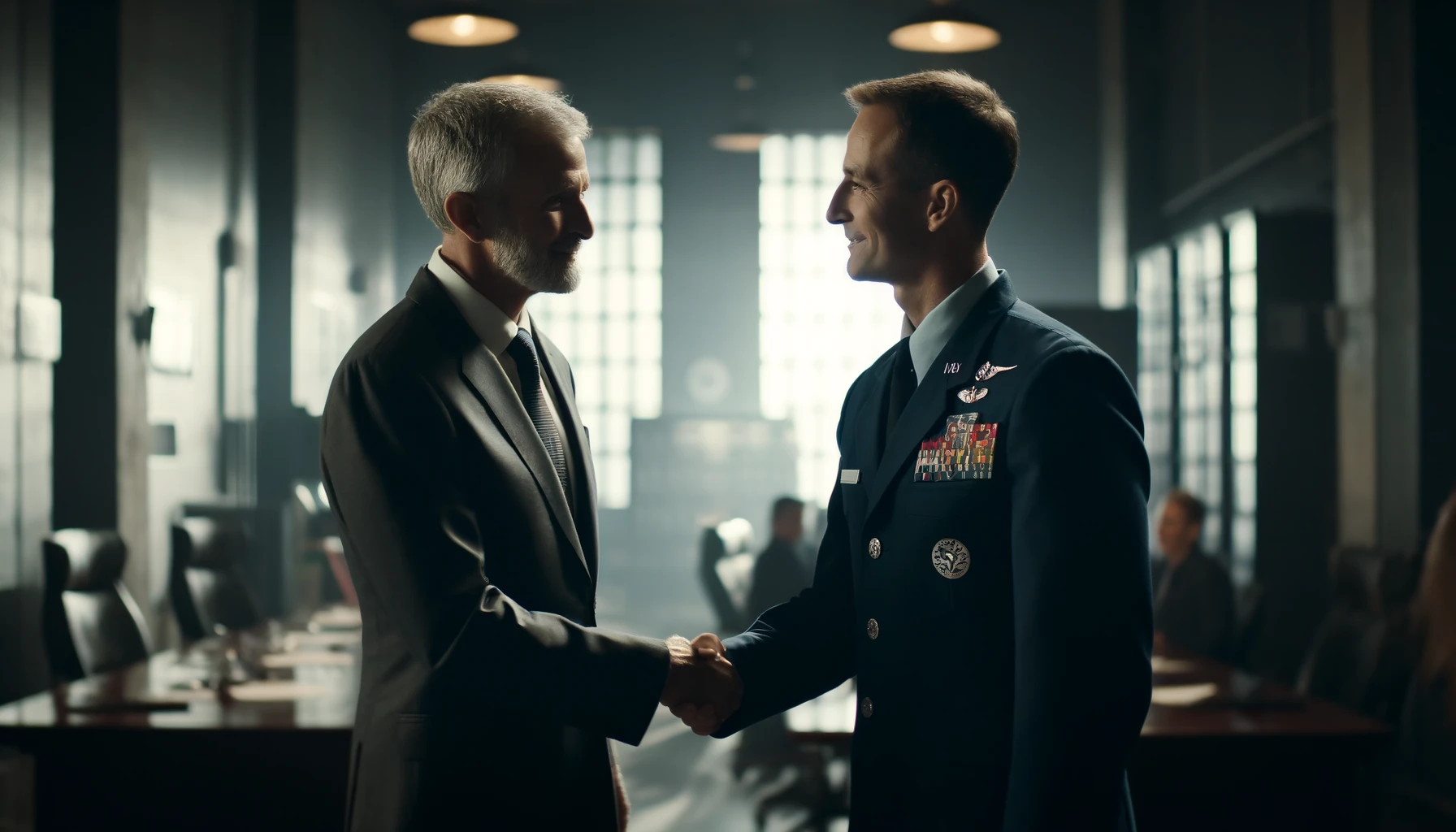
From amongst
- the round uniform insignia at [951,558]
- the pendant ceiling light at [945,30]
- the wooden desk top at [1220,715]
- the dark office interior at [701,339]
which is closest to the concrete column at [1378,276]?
the dark office interior at [701,339]

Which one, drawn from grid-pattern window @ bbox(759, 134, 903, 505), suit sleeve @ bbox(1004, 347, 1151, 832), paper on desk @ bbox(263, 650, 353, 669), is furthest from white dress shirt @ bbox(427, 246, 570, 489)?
grid-pattern window @ bbox(759, 134, 903, 505)

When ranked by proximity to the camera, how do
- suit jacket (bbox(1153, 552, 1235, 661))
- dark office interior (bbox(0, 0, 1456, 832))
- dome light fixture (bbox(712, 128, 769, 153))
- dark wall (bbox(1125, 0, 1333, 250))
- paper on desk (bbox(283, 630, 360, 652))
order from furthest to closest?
dome light fixture (bbox(712, 128, 769, 153)) → dark wall (bbox(1125, 0, 1333, 250)) → suit jacket (bbox(1153, 552, 1235, 661)) → paper on desk (bbox(283, 630, 360, 652)) → dark office interior (bbox(0, 0, 1456, 832))

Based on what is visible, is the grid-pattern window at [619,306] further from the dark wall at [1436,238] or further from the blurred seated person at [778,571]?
the dark wall at [1436,238]

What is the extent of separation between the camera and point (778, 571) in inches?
252

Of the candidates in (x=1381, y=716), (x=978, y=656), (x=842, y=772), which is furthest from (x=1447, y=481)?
(x=978, y=656)

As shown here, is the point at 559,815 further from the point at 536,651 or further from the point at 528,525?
the point at 528,525

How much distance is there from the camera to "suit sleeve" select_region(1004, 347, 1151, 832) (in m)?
1.46

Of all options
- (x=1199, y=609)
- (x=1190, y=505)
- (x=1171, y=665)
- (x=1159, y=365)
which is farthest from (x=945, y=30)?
(x=1171, y=665)

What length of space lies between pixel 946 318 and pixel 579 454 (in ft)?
2.04

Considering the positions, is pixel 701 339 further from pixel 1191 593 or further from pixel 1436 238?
pixel 1436 238

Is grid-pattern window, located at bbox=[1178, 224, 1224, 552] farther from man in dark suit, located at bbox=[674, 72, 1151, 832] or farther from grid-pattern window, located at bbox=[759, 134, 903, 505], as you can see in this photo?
man in dark suit, located at bbox=[674, 72, 1151, 832]

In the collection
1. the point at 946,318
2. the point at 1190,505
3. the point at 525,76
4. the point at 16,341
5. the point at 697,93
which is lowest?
the point at 1190,505

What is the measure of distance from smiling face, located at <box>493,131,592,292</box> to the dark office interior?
94cm

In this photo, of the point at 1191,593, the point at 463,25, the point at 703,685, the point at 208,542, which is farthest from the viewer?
the point at 463,25
